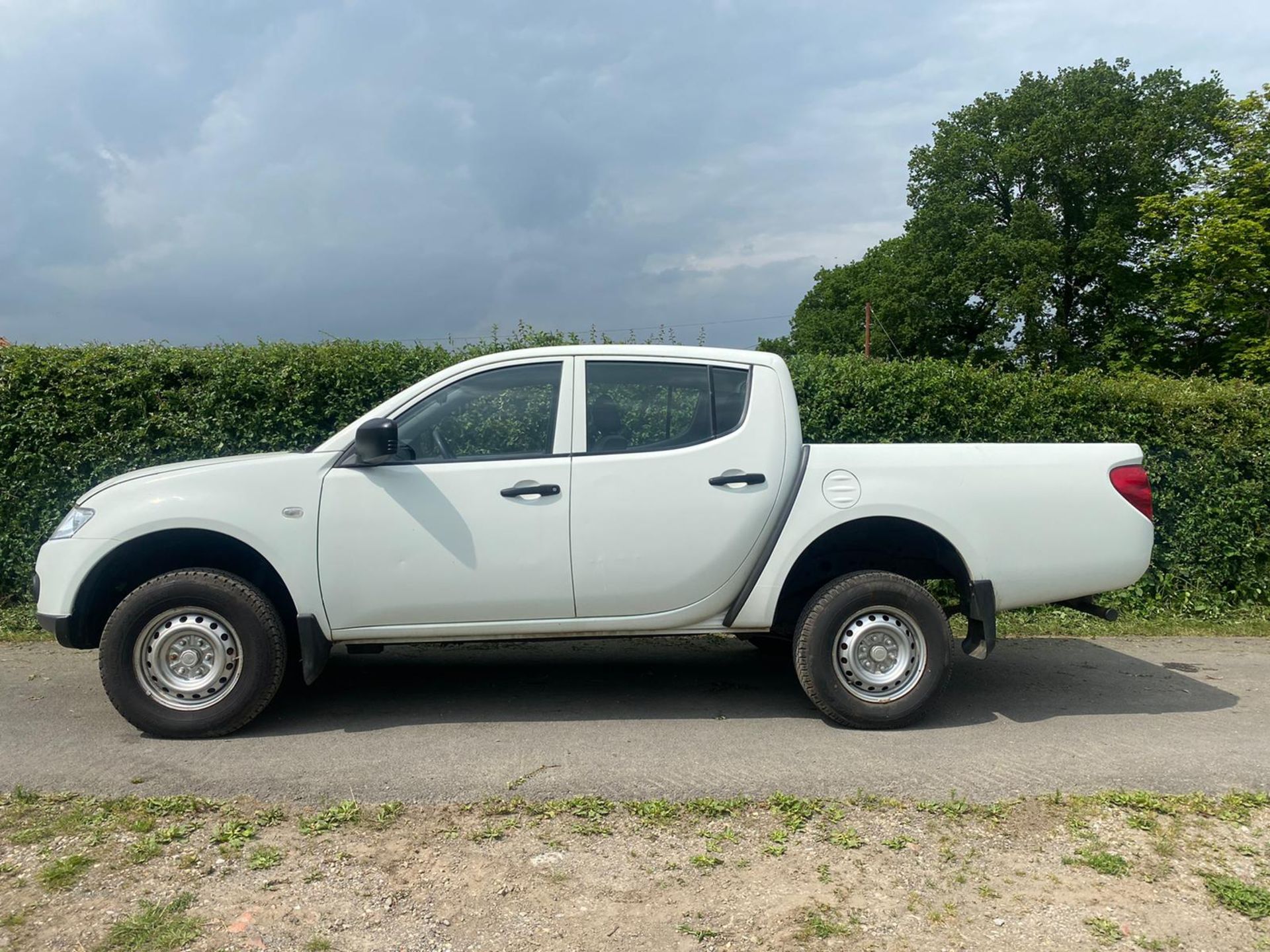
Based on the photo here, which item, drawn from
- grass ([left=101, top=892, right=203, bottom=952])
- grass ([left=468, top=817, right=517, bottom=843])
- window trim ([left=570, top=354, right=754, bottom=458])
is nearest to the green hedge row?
window trim ([left=570, top=354, right=754, bottom=458])

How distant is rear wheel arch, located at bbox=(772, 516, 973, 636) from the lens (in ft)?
A: 17.9

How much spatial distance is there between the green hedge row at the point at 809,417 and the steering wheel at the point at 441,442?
334 cm

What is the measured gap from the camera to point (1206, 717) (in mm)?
5688

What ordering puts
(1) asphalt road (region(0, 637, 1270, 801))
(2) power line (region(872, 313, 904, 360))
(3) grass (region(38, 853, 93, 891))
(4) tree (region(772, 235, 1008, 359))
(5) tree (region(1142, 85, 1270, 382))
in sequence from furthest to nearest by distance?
(2) power line (region(872, 313, 904, 360)) → (4) tree (region(772, 235, 1008, 359)) → (5) tree (region(1142, 85, 1270, 382)) → (1) asphalt road (region(0, 637, 1270, 801)) → (3) grass (region(38, 853, 93, 891))

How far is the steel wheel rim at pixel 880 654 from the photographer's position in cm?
528

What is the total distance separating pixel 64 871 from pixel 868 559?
4.15 m

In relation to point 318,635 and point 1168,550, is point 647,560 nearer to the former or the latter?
point 318,635

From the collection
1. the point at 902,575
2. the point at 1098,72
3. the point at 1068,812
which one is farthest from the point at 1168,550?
the point at 1098,72

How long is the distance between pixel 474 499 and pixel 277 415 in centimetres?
389

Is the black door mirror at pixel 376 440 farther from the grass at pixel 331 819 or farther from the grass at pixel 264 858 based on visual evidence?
the grass at pixel 264 858

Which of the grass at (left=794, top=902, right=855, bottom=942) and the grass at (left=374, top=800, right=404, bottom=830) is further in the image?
the grass at (left=374, top=800, right=404, bottom=830)

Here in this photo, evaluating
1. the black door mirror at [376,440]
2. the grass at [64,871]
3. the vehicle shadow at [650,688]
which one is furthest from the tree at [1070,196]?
the grass at [64,871]

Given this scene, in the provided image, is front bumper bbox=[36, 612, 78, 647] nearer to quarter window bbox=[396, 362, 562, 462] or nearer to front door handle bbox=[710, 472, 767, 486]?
quarter window bbox=[396, 362, 562, 462]

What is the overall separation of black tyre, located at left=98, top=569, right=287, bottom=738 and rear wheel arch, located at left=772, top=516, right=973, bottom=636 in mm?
2709
